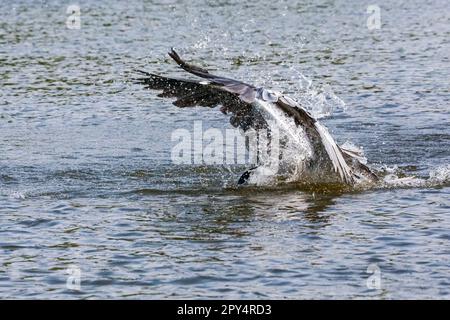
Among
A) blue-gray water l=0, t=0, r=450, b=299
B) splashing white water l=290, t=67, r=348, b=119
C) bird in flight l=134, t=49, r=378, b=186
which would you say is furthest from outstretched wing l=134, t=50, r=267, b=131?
splashing white water l=290, t=67, r=348, b=119

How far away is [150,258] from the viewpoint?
8.87 metres

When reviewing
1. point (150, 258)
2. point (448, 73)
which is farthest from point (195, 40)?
point (150, 258)

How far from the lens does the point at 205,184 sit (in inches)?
452

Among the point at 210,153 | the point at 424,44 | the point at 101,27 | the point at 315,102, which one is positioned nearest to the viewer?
the point at 210,153

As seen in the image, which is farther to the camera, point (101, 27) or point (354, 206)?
point (101, 27)

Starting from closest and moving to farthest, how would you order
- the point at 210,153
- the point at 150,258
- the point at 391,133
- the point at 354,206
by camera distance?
1. the point at 150,258
2. the point at 354,206
3. the point at 210,153
4. the point at 391,133

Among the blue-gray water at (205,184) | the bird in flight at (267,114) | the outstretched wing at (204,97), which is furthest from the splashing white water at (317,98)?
the outstretched wing at (204,97)

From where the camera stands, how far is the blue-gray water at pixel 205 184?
8430 millimetres

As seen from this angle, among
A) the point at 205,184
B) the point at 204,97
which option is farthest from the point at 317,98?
the point at 204,97

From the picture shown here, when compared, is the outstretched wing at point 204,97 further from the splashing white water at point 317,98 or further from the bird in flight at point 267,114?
the splashing white water at point 317,98

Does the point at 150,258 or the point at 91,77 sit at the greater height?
the point at 91,77
